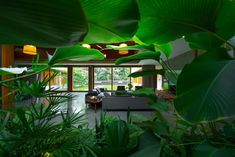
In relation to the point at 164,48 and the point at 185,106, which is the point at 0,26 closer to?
the point at 185,106

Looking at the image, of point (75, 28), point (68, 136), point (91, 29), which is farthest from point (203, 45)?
point (68, 136)

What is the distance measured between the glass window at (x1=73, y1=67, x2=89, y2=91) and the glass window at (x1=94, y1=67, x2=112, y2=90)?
849 millimetres

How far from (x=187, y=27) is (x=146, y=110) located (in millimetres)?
9431

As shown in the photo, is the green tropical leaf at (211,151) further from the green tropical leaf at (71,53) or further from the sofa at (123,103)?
the sofa at (123,103)

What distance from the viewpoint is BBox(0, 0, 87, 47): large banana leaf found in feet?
1.12

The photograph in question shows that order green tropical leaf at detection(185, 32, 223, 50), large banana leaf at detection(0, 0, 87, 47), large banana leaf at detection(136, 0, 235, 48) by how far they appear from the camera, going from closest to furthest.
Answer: large banana leaf at detection(0, 0, 87, 47)
large banana leaf at detection(136, 0, 235, 48)
green tropical leaf at detection(185, 32, 223, 50)

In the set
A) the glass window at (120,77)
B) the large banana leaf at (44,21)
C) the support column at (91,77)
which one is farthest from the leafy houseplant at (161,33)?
the glass window at (120,77)

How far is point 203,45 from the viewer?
1012 millimetres

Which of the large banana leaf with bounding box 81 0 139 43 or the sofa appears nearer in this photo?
the large banana leaf with bounding box 81 0 139 43

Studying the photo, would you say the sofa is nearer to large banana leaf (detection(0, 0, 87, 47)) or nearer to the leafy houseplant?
the leafy houseplant

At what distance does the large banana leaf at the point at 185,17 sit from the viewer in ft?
2.18

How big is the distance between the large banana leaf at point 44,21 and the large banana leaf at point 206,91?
0.38m

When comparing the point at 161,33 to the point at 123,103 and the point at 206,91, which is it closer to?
the point at 206,91

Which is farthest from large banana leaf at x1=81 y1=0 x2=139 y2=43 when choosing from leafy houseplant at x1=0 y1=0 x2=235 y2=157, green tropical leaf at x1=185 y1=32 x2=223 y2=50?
green tropical leaf at x1=185 y1=32 x2=223 y2=50
